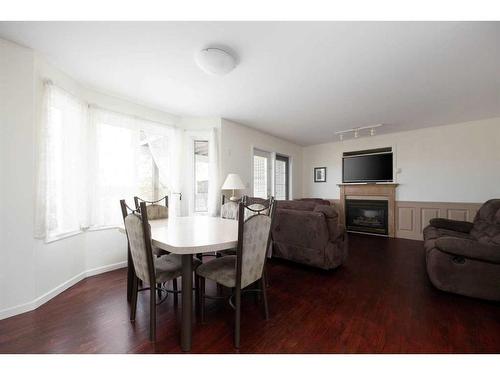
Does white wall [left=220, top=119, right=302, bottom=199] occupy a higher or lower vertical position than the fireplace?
higher

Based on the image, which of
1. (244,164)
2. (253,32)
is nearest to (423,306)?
(253,32)

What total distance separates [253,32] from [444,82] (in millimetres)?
2521

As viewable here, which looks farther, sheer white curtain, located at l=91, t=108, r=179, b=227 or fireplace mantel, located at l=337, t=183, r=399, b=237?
fireplace mantel, located at l=337, t=183, r=399, b=237

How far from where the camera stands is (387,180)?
4.91 metres

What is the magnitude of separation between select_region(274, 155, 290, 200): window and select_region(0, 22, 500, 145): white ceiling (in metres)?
2.21

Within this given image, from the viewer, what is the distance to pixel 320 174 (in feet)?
19.8

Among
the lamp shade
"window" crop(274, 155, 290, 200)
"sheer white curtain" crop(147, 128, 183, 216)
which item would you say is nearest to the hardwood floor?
"sheer white curtain" crop(147, 128, 183, 216)

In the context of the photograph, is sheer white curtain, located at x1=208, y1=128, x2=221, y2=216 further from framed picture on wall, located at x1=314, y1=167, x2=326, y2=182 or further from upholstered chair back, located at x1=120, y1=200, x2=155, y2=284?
framed picture on wall, located at x1=314, y1=167, x2=326, y2=182

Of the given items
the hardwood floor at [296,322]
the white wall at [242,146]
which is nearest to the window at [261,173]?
the white wall at [242,146]

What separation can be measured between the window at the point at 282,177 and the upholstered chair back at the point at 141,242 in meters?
4.07

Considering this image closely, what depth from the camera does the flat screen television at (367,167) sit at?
194 inches

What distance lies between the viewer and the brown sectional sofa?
8.59 feet

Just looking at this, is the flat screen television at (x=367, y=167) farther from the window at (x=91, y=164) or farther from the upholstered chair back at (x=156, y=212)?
the upholstered chair back at (x=156, y=212)

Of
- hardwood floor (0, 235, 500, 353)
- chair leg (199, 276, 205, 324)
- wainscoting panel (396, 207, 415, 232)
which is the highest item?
wainscoting panel (396, 207, 415, 232)
